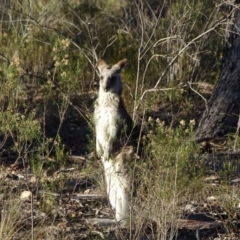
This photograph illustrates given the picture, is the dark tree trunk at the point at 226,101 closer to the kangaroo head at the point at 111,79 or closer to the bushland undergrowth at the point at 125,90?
the bushland undergrowth at the point at 125,90

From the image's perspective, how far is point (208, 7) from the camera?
37.1 feet

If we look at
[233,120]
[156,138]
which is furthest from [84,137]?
[156,138]

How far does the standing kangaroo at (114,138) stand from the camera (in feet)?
23.9

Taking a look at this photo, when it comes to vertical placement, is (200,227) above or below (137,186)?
below

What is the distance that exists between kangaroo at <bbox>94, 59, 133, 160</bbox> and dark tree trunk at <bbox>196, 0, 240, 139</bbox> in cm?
165

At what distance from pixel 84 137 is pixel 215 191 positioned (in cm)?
304

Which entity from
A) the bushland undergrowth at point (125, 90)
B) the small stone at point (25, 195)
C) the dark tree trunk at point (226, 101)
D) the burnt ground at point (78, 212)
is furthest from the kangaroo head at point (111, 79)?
the dark tree trunk at point (226, 101)

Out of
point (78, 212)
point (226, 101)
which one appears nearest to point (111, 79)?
point (78, 212)

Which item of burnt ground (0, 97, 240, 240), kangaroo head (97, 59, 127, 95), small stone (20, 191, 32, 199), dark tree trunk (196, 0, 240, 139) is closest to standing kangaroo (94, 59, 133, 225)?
kangaroo head (97, 59, 127, 95)

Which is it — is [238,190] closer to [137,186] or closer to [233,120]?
[137,186]

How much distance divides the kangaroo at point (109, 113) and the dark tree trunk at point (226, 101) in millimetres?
1650

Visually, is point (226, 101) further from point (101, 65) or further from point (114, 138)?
point (114, 138)

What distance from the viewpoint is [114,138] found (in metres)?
7.40

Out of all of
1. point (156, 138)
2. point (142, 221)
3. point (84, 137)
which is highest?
point (156, 138)
